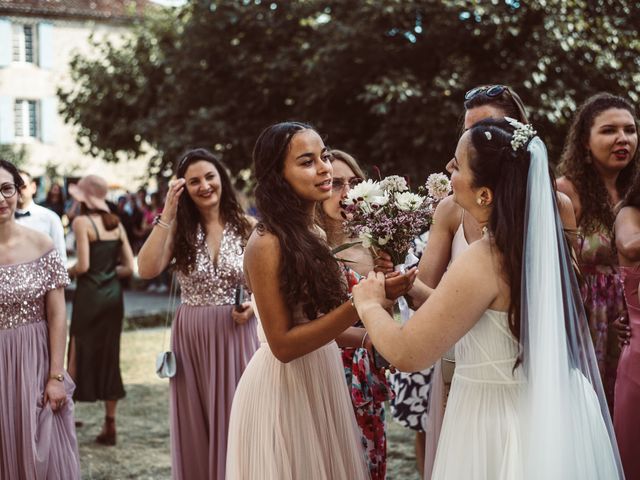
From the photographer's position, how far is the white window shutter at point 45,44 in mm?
36062

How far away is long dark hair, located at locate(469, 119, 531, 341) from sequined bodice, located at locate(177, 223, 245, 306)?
2921mm

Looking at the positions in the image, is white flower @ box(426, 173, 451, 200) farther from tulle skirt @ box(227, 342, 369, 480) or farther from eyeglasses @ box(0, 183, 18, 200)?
eyeglasses @ box(0, 183, 18, 200)

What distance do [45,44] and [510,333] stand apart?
121 feet

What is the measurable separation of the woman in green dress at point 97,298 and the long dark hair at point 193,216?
7.29 ft

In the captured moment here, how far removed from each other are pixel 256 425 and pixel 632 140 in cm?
299

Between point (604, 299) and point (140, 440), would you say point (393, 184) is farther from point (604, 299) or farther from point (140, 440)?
point (140, 440)

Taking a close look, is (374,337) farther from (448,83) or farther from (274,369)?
(448,83)

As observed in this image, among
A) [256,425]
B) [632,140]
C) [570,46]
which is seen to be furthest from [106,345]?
[570,46]

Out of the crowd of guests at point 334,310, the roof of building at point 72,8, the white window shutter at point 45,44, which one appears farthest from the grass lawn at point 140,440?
the white window shutter at point 45,44

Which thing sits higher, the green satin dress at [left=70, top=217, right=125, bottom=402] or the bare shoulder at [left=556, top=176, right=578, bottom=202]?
the bare shoulder at [left=556, top=176, right=578, bottom=202]

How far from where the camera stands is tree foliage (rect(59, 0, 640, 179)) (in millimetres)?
12742

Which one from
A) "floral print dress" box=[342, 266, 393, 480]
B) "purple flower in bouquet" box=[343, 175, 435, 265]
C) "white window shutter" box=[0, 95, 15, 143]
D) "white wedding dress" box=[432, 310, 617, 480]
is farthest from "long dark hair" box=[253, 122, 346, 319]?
"white window shutter" box=[0, 95, 15, 143]

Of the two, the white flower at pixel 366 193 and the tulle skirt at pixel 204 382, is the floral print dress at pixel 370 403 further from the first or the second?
the white flower at pixel 366 193

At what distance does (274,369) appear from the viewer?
11.7 ft
